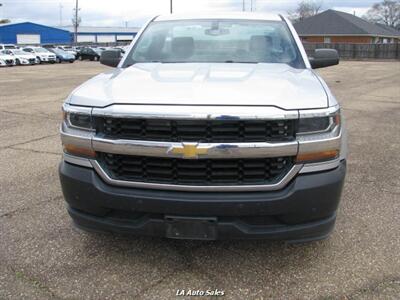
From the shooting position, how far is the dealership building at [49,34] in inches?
3263

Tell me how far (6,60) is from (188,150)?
36.4 meters

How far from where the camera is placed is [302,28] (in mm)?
61781

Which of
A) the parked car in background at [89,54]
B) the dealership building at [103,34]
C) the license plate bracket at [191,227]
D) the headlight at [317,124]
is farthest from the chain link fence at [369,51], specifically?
the dealership building at [103,34]

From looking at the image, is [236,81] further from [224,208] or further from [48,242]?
[48,242]

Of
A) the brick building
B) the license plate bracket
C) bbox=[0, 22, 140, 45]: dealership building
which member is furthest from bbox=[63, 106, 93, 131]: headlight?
bbox=[0, 22, 140, 45]: dealership building

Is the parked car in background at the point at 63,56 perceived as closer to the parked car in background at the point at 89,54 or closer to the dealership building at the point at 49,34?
the parked car in background at the point at 89,54

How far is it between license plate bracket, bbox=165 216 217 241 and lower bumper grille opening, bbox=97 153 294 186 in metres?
0.22

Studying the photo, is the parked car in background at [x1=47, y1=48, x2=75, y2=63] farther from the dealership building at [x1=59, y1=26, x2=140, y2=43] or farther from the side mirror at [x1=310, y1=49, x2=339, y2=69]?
the dealership building at [x1=59, y1=26, x2=140, y2=43]

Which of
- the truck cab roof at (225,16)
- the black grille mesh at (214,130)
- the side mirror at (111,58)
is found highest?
the truck cab roof at (225,16)

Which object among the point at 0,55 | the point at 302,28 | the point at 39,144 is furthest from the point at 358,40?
the point at 39,144

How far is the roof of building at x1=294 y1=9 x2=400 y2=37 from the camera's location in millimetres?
57844

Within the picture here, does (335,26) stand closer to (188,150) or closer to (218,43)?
(218,43)

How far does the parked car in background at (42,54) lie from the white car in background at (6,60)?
3191 millimetres

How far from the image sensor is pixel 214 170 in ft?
9.29
